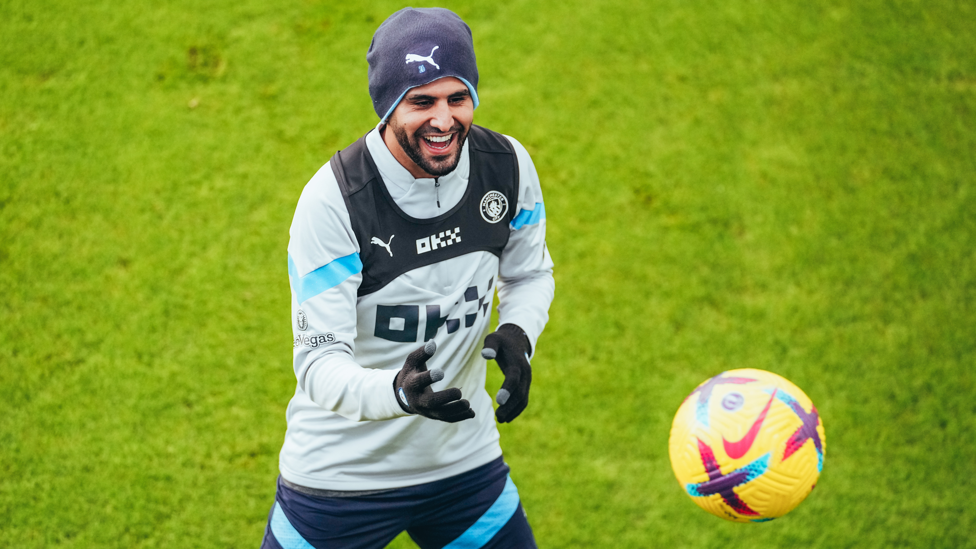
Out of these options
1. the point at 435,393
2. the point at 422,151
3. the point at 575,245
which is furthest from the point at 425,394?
the point at 575,245

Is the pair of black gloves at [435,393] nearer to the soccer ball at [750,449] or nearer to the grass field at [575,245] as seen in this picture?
the soccer ball at [750,449]

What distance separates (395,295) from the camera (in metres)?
2.57

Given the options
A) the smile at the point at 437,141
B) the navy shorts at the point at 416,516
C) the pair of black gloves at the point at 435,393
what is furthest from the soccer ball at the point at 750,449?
the smile at the point at 437,141

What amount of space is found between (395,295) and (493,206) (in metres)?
0.47

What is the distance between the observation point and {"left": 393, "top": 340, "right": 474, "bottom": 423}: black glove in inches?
86.2

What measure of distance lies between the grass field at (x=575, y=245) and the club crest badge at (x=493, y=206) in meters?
2.00

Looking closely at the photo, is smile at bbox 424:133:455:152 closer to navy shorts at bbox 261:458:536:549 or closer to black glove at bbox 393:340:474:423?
black glove at bbox 393:340:474:423

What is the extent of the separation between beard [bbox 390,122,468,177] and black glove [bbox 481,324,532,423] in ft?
1.87

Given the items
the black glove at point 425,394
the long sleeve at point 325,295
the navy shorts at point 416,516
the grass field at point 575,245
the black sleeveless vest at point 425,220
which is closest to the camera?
the black glove at point 425,394

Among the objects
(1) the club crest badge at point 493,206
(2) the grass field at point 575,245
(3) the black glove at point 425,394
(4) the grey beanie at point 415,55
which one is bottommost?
(2) the grass field at point 575,245

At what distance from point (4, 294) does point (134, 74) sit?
5.54ft

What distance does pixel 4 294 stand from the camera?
4.62 meters

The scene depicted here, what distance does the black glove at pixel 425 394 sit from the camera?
2.19 meters

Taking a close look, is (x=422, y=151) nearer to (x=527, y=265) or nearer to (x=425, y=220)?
(x=425, y=220)
